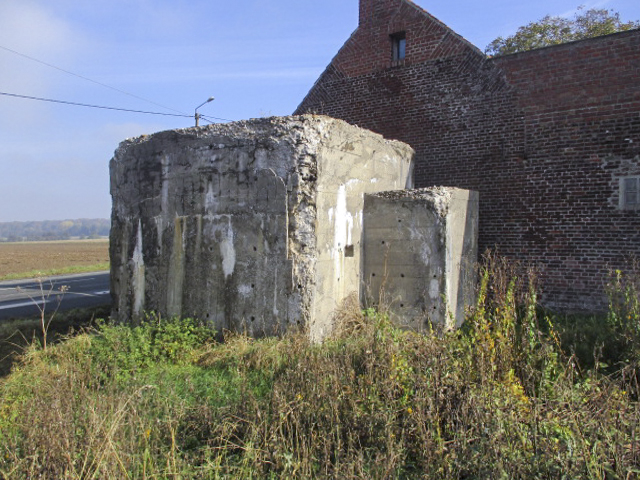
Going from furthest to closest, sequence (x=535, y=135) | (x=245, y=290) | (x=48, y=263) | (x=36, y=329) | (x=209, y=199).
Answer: (x=48, y=263) < (x=535, y=135) < (x=36, y=329) < (x=209, y=199) < (x=245, y=290)

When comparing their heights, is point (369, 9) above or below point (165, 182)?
above

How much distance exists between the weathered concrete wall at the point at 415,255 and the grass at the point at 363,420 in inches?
85.9

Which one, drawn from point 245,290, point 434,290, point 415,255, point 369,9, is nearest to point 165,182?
point 245,290

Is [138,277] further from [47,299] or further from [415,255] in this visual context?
[47,299]

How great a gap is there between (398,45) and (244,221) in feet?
21.2

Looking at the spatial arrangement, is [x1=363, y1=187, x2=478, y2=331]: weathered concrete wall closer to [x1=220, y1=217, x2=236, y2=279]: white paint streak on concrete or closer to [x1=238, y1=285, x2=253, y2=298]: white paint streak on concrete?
[x1=238, y1=285, x2=253, y2=298]: white paint streak on concrete

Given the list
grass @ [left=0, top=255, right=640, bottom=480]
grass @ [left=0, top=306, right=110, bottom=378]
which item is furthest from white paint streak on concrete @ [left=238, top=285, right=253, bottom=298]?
grass @ [left=0, top=306, right=110, bottom=378]

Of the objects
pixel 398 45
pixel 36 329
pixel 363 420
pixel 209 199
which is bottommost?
pixel 36 329

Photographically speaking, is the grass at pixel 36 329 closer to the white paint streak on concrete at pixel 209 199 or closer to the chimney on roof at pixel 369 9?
the white paint streak on concrete at pixel 209 199

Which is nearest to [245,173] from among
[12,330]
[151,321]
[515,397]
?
[151,321]

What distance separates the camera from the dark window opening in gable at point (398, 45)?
1094 centimetres

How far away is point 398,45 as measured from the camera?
11094 millimetres

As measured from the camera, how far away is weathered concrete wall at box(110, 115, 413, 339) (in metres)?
6.61

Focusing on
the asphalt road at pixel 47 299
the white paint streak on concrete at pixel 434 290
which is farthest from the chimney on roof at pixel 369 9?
the asphalt road at pixel 47 299
